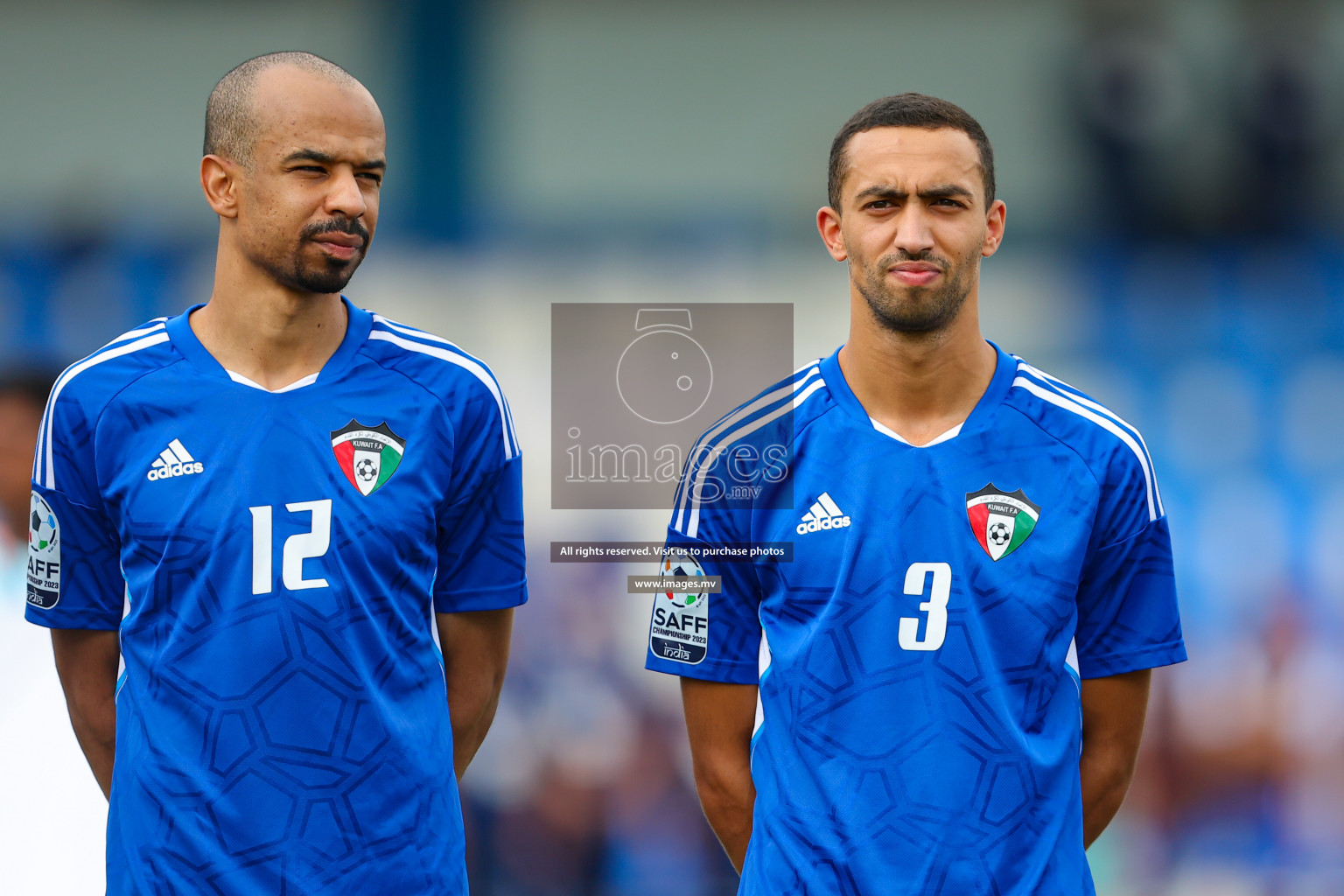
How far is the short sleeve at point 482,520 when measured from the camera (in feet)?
8.81

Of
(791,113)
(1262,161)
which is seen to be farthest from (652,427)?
(1262,161)

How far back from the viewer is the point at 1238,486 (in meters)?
6.41

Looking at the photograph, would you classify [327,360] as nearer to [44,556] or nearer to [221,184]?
[221,184]

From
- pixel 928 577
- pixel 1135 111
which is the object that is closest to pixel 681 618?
pixel 928 577

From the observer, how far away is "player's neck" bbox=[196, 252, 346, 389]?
257cm

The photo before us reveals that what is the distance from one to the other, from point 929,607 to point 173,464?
53.0 inches

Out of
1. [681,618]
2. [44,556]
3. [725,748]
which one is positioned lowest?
[725,748]

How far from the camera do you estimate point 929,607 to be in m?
2.42

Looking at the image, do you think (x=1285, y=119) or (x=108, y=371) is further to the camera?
(x=1285, y=119)

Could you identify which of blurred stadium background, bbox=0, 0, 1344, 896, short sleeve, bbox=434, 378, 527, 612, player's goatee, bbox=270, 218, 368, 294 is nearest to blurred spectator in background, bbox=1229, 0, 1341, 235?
blurred stadium background, bbox=0, 0, 1344, 896

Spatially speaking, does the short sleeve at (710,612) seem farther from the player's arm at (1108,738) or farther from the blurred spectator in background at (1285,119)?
the blurred spectator in background at (1285,119)

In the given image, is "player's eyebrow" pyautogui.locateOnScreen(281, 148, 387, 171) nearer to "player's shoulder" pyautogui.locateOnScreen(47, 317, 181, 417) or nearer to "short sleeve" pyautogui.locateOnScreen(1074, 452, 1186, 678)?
"player's shoulder" pyautogui.locateOnScreen(47, 317, 181, 417)

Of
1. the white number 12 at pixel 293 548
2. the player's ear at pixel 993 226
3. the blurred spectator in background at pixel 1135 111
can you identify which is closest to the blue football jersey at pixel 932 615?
the player's ear at pixel 993 226

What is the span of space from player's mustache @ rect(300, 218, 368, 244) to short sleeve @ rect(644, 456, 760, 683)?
0.78m
